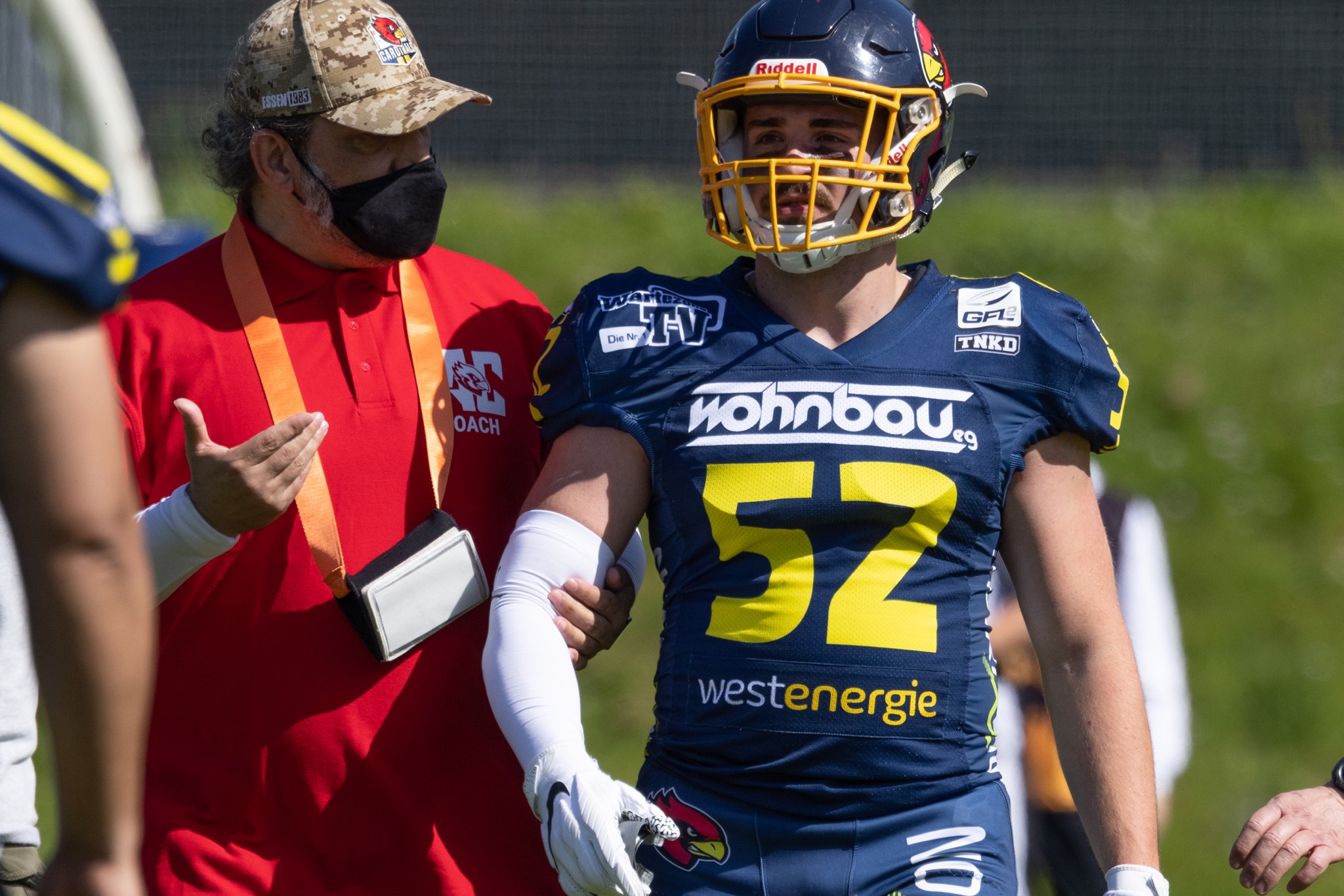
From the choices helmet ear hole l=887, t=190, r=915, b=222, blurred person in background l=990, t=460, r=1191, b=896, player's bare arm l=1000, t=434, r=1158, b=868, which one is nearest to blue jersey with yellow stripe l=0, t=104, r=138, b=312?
helmet ear hole l=887, t=190, r=915, b=222

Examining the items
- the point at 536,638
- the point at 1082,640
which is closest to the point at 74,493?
the point at 536,638

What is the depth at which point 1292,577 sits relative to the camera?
266 inches

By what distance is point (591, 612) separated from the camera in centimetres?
265

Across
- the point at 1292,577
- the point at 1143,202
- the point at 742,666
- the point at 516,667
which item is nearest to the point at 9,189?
the point at 516,667

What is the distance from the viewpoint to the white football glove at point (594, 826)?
89.7 inches

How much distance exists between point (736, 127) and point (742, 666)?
960 millimetres

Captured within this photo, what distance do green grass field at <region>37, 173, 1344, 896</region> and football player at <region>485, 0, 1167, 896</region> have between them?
353 centimetres

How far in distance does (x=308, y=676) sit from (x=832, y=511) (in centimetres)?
92

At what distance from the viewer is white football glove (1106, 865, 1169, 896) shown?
248 cm

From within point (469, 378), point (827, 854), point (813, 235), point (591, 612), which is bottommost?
point (827, 854)

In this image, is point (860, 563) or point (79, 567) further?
point (860, 563)

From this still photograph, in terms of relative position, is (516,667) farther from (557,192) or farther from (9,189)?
(557,192)

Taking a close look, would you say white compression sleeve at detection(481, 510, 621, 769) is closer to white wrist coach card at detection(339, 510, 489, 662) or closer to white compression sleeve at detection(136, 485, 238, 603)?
white wrist coach card at detection(339, 510, 489, 662)

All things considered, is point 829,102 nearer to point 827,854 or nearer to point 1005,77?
point 827,854
